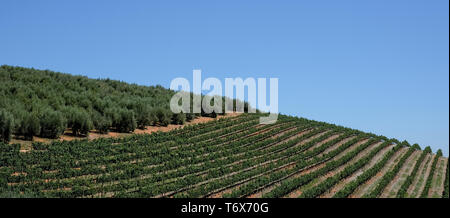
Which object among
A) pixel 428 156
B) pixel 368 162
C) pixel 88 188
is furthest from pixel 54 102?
pixel 428 156

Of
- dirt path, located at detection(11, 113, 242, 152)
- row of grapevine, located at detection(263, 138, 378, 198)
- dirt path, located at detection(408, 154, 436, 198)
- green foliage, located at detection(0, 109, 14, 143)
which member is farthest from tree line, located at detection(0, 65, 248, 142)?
dirt path, located at detection(408, 154, 436, 198)

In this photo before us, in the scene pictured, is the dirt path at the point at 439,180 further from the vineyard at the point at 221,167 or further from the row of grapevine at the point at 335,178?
the row of grapevine at the point at 335,178

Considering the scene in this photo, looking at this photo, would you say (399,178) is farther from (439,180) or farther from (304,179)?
(304,179)

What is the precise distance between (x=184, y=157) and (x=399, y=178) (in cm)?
938

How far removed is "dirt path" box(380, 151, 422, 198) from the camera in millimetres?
15555

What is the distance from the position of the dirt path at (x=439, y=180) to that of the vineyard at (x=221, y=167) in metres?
0.04

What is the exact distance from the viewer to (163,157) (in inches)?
674

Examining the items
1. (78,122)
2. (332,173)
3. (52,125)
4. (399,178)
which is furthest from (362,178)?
(52,125)

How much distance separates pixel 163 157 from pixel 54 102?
8082mm

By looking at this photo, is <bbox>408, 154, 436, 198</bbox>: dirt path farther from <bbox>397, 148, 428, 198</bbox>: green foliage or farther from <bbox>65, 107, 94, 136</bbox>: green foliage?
<bbox>65, 107, 94, 136</bbox>: green foliage

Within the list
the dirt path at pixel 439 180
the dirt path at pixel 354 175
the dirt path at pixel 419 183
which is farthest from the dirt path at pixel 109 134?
the dirt path at pixel 439 180

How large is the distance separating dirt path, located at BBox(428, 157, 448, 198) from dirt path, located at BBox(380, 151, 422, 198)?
1110mm

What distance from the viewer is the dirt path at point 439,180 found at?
15845 mm
